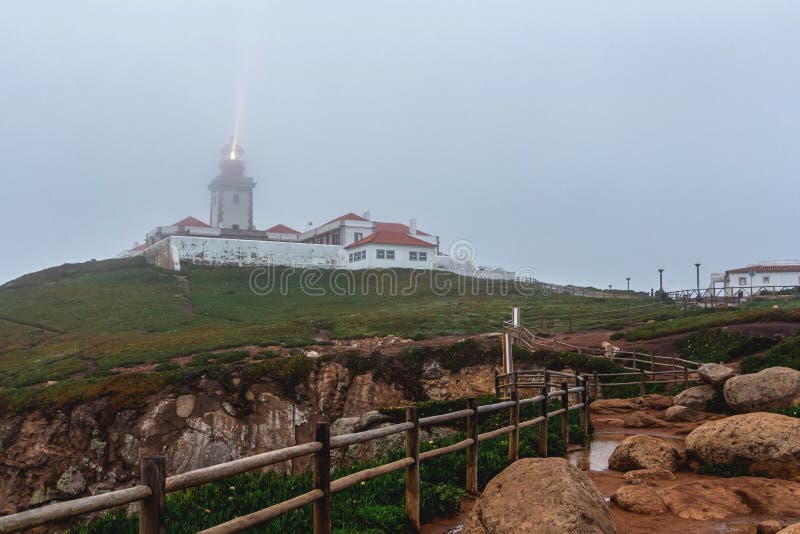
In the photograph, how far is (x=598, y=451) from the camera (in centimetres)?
1342

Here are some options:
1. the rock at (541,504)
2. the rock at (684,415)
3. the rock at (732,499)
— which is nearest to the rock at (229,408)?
the rock at (684,415)

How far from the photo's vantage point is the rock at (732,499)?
8156 millimetres

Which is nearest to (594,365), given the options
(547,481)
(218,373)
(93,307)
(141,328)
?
(218,373)

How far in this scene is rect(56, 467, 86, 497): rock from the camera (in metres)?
23.9

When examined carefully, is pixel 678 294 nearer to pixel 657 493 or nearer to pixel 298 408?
pixel 298 408

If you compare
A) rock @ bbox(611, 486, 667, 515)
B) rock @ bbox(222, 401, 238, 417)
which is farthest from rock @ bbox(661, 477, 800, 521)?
rock @ bbox(222, 401, 238, 417)

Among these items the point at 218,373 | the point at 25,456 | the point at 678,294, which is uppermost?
the point at 678,294

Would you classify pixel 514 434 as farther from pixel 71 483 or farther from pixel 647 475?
pixel 71 483

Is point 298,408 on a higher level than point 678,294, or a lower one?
lower

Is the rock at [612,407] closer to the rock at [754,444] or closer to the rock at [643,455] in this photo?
the rock at [643,455]

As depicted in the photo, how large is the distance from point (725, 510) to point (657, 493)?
0.84m

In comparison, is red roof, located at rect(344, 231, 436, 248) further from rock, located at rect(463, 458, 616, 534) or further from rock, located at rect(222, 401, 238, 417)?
rock, located at rect(463, 458, 616, 534)

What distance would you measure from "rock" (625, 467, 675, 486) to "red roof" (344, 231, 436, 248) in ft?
216

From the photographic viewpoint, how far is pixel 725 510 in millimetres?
8242
